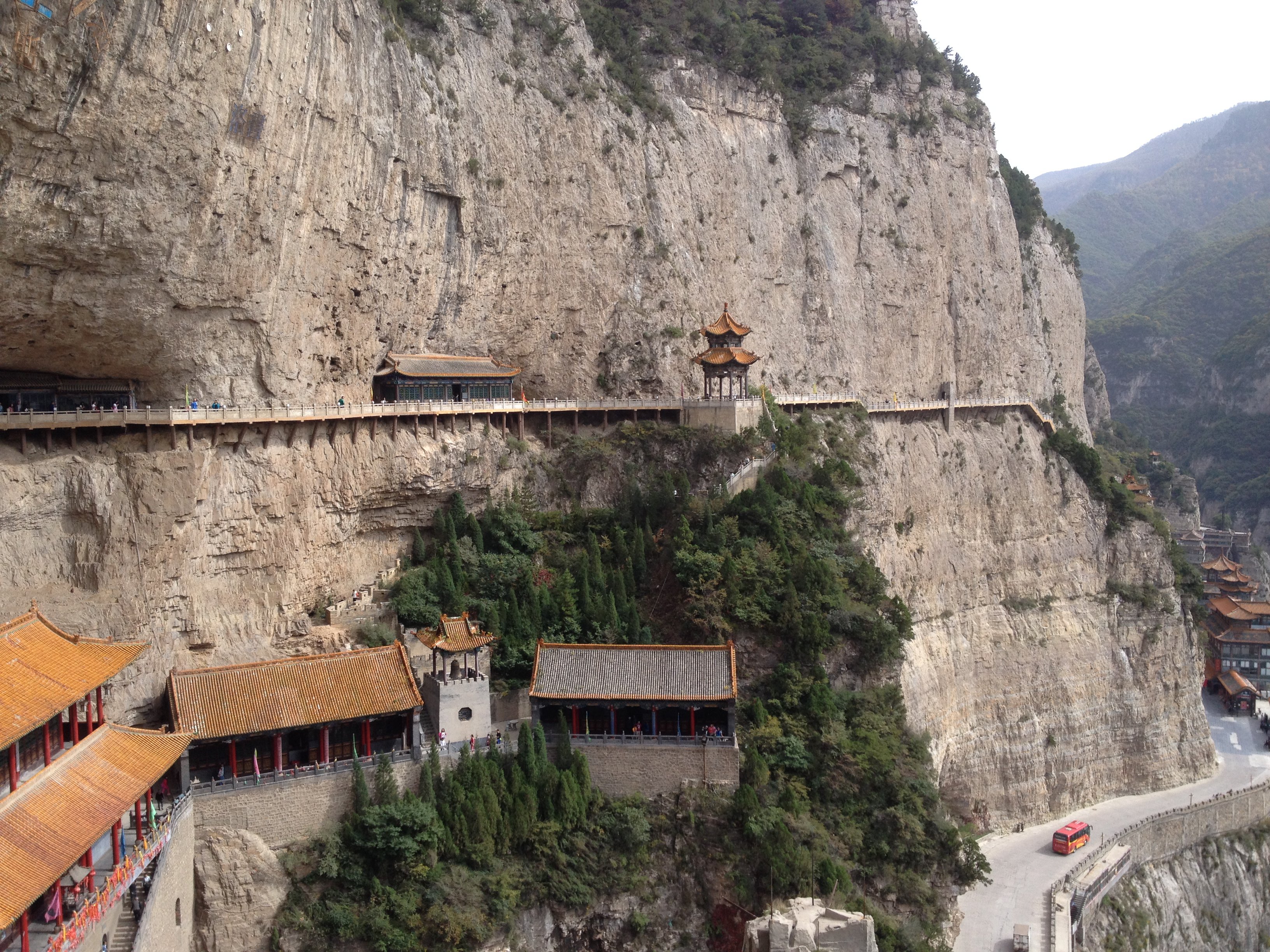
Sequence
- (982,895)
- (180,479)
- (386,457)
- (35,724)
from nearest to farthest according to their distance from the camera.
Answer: (35,724) → (180,479) → (386,457) → (982,895)

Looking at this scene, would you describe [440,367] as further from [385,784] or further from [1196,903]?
[1196,903]

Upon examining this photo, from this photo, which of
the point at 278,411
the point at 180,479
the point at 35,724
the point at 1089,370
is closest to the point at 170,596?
the point at 180,479

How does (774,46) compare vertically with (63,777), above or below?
above

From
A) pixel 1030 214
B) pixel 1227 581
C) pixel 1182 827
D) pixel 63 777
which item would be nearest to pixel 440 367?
pixel 63 777

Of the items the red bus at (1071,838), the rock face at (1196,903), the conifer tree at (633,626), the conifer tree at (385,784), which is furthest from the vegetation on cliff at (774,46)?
the rock face at (1196,903)

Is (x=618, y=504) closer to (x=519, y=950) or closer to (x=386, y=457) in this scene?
(x=386, y=457)

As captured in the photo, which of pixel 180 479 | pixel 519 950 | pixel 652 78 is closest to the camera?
pixel 519 950

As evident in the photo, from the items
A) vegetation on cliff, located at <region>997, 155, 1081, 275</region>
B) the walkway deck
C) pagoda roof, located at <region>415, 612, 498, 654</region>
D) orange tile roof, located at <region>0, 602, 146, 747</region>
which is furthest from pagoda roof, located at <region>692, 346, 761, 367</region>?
vegetation on cliff, located at <region>997, 155, 1081, 275</region>
